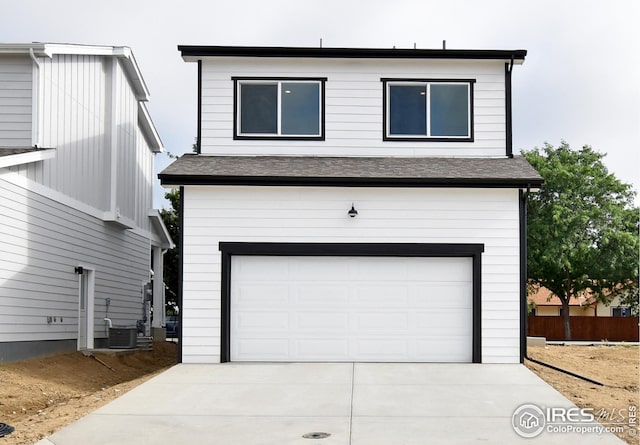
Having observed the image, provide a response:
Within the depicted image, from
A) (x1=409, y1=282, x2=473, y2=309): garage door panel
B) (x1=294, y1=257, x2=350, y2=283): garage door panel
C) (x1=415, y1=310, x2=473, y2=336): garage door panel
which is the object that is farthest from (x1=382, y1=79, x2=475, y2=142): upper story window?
(x1=415, y1=310, x2=473, y2=336): garage door panel

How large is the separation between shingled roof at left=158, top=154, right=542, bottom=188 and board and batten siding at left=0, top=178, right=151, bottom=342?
3565 millimetres

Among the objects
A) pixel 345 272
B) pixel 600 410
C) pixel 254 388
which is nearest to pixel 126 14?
pixel 345 272

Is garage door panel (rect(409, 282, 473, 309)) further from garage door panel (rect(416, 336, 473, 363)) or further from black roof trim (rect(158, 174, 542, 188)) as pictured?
black roof trim (rect(158, 174, 542, 188))

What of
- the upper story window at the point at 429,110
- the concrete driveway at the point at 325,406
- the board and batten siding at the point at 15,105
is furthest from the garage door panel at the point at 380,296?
the board and batten siding at the point at 15,105

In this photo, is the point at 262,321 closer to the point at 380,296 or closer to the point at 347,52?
the point at 380,296

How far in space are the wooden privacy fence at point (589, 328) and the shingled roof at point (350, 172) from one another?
24118mm

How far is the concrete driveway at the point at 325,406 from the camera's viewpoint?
981cm

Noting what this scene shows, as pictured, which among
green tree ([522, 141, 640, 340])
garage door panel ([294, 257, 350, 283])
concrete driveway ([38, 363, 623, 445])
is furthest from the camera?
green tree ([522, 141, 640, 340])

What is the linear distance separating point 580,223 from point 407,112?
2109 cm

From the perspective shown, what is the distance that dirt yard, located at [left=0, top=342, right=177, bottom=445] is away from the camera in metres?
11.0

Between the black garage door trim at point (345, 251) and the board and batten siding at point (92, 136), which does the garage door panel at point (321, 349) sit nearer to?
the black garage door trim at point (345, 251)

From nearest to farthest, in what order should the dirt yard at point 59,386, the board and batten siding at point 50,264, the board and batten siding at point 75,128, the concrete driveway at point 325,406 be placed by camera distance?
the concrete driveway at point 325,406 → the dirt yard at point 59,386 → the board and batten siding at point 50,264 → the board and batten siding at point 75,128

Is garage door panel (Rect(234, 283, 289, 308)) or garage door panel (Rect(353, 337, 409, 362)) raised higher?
garage door panel (Rect(234, 283, 289, 308))

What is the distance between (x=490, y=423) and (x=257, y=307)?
6.33 metres
